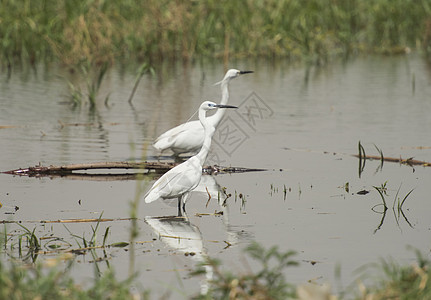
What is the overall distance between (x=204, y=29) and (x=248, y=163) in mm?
10419

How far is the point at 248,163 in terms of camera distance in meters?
9.24

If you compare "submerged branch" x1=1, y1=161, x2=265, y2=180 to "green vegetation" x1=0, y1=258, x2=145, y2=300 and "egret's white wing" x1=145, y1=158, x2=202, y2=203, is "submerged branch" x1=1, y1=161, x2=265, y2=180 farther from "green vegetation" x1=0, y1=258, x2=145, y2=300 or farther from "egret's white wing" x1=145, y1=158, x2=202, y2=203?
"green vegetation" x1=0, y1=258, x2=145, y2=300

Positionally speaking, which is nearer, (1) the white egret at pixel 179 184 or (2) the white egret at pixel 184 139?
(1) the white egret at pixel 179 184

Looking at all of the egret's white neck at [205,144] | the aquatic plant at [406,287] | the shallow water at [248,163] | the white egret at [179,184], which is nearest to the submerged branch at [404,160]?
the shallow water at [248,163]

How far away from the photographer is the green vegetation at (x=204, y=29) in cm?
1791

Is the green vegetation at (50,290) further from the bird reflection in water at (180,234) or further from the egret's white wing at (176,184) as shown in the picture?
the egret's white wing at (176,184)

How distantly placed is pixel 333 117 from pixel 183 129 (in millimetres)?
3791

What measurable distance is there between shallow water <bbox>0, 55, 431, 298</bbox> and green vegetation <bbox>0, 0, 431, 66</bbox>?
996mm

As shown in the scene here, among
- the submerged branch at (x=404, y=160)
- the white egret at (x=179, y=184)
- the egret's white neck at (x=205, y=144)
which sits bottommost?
the white egret at (x=179, y=184)

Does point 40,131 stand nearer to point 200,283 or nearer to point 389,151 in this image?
point 389,151

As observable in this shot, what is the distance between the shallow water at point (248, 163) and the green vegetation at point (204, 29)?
3.27ft

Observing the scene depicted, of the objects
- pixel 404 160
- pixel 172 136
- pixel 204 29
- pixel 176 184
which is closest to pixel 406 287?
pixel 176 184

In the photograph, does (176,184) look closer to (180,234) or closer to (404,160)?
(180,234)

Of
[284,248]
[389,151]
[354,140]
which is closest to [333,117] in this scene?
[354,140]
